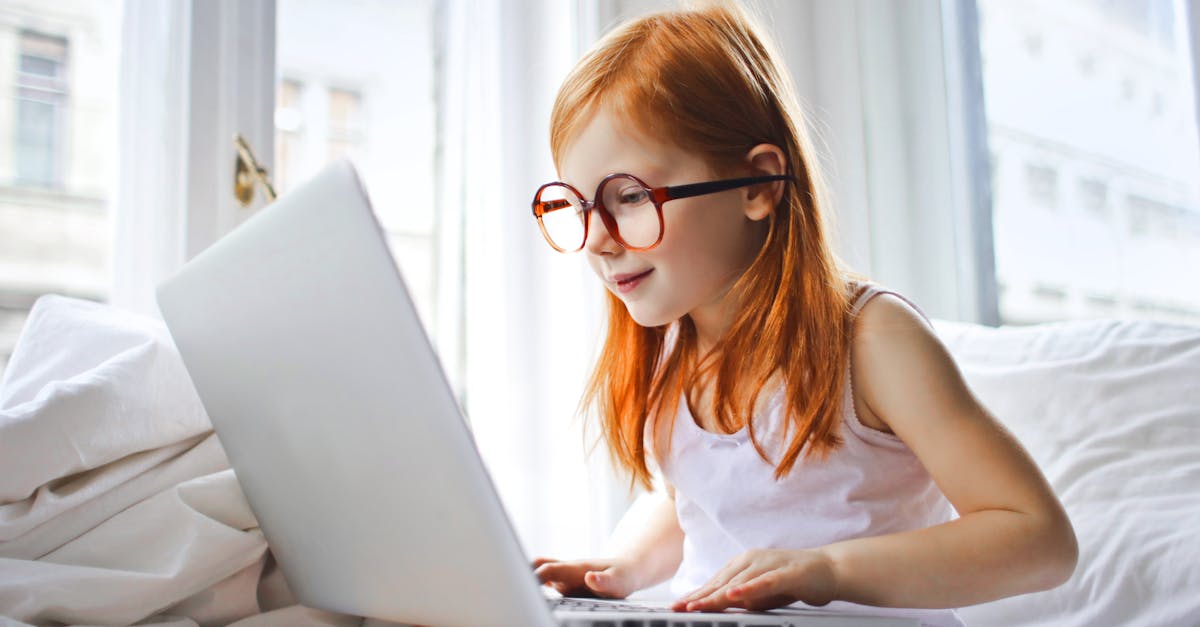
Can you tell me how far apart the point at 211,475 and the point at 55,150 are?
748 millimetres

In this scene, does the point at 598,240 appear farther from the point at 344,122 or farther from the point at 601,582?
→ the point at 344,122

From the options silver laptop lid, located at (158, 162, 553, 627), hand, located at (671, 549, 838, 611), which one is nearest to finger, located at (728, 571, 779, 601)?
hand, located at (671, 549, 838, 611)

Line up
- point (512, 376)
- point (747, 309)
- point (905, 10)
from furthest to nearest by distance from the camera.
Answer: point (905, 10)
point (512, 376)
point (747, 309)

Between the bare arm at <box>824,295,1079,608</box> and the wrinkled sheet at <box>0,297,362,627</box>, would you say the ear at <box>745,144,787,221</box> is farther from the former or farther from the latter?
the wrinkled sheet at <box>0,297,362,627</box>

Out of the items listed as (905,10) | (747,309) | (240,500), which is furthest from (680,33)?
(905,10)

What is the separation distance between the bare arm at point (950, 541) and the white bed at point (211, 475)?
0.77ft

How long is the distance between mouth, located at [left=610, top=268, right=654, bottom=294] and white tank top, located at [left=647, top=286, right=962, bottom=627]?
0.17 m

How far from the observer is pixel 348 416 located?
1.71ft

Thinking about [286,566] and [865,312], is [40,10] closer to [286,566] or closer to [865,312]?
[286,566]

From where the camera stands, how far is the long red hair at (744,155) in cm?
80

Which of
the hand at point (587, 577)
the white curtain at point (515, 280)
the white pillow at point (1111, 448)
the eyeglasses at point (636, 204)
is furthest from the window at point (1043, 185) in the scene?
the hand at point (587, 577)

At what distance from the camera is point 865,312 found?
0.81m

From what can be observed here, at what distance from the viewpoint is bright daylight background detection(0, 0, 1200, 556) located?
1.28 metres

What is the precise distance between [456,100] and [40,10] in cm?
65
